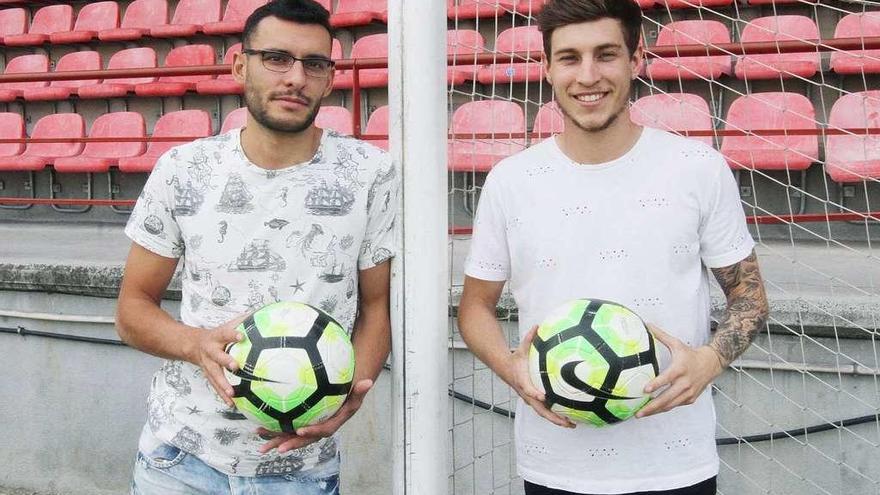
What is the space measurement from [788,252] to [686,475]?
2.67m

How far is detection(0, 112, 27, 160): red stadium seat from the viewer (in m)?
6.97

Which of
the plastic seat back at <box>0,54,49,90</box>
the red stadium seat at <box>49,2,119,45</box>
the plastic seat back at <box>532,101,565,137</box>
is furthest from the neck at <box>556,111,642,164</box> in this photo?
the plastic seat back at <box>0,54,49,90</box>

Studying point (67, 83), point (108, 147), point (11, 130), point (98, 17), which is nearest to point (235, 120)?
point (108, 147)

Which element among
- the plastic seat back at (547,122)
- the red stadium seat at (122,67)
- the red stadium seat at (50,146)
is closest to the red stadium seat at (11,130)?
the red stadium seat at (50,146)

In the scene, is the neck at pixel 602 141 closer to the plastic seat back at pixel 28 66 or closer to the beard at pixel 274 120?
the beard at pixel 274 120

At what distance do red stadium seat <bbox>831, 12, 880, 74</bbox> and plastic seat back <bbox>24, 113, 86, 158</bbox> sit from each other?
537cm

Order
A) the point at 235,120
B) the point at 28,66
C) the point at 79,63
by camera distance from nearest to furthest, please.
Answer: the point at 235,120 → the point at 79,63 → the point at 28,66

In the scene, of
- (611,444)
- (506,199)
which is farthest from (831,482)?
(506,199)

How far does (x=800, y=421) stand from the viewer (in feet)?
9.79

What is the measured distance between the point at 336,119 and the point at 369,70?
0.73 meters

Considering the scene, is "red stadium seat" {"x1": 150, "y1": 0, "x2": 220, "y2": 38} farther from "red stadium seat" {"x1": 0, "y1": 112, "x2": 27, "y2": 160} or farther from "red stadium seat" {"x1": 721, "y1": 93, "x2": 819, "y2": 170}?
"red stadium seat" {"x1": 721, "y1": 93, "x2": 819, "y2": 170}

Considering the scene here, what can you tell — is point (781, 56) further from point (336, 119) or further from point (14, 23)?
point (14, 23)

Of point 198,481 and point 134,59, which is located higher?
point 134,59

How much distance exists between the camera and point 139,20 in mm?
7840
